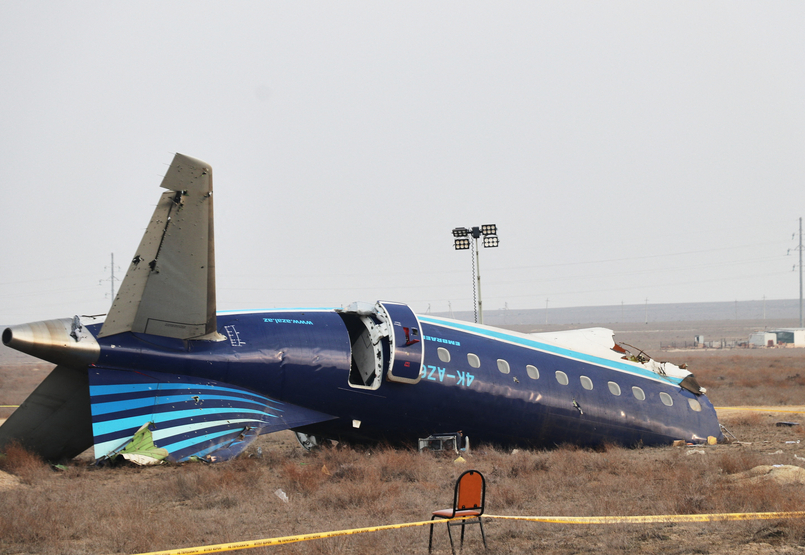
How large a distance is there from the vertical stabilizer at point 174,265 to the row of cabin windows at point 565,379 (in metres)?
6.82

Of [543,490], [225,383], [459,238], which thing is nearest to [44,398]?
[225,383]

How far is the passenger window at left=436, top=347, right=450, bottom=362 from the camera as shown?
19453 mm

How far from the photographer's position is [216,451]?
1614 cm

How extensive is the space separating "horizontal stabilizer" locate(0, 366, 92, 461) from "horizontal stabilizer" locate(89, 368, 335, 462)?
3.77ft

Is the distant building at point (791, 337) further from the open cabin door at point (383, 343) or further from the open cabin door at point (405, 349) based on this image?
the open cabin door at point (405, 349)

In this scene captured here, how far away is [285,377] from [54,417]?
205 inches

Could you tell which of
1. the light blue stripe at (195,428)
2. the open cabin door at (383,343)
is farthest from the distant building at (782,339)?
the light blue stripe at (195,428)

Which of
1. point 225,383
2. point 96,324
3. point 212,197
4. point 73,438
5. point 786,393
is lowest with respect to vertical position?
point 786,393

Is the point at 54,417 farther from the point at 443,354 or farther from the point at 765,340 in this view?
the point at 765,340

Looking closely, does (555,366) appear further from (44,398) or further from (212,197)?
(44,398)

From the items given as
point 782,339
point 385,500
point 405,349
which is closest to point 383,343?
point 405,349

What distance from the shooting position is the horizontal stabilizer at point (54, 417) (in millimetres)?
16078

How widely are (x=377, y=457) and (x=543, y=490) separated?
4.51 meters

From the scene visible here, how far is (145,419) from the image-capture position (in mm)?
15742
